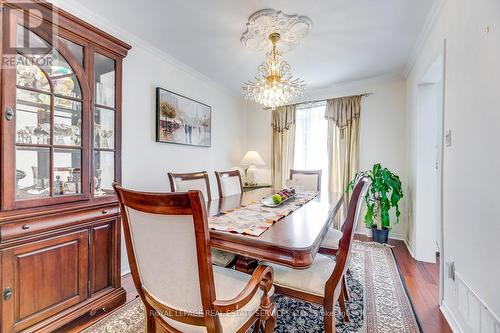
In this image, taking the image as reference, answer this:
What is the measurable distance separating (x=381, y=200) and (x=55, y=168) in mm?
3692

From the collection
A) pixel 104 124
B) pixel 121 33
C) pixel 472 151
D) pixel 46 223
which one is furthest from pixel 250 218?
pixel 121 33

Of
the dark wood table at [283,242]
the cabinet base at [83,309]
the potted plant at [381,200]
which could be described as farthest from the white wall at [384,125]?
the cabinet base at [83,309]

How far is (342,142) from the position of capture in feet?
12.6

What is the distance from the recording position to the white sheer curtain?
406 centimetres

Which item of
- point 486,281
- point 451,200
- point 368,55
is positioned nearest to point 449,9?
point 368,55

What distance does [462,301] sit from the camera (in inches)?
58.8

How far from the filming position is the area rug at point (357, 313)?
5.27 feet

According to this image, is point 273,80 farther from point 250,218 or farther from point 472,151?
point 472,151

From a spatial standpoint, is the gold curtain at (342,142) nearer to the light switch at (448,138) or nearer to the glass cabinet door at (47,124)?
the light switch at (448,138)

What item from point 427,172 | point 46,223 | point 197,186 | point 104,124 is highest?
point 104,124

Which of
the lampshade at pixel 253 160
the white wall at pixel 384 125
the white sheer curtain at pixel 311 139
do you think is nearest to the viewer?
the white wall at pixel 384 125

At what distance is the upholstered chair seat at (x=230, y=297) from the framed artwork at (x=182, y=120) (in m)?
2.10

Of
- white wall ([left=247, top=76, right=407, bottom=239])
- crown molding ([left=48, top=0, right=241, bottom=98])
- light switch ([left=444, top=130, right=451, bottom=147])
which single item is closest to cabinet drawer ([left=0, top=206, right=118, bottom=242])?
crown molding ([left=48, top=0, right=241, bottom=98])

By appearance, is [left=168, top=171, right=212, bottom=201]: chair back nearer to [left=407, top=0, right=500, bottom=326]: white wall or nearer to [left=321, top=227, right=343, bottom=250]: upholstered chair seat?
[left=321, top=227, right=343, bottom=250]: upholstered chair seat
